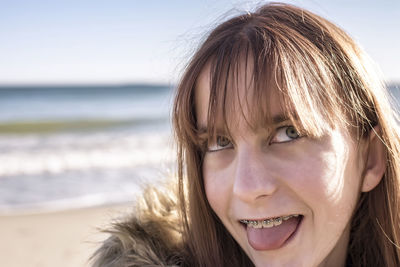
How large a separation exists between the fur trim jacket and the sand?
2.78 meters

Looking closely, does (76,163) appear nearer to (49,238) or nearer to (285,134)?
(49,238)

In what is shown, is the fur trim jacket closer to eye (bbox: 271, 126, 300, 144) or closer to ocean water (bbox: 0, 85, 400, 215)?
ocean water (bbox: 0, 85, 400, 215)

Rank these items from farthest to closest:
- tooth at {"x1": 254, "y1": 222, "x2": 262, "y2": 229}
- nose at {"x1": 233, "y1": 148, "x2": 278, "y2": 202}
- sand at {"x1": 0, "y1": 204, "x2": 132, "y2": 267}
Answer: sand at {"x1": 0, "y1": 204, "x2": 132, "y2": 267} < tooth at {"x1": 254, "y1": 222, "x2": 262, "y2": 229} < nose at {"x1": 233, "y1": 148, "x2": 278, "y2": 202}

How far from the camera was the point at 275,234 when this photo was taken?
157 cm

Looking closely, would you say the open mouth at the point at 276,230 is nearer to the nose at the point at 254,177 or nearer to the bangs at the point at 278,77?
the nose at the point at 254,177

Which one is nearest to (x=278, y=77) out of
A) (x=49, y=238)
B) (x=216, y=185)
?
(x=216, y=185)

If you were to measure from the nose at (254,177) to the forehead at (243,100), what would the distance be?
11cm

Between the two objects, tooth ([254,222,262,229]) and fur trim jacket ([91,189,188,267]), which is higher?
tooth ([254,222,262,229])

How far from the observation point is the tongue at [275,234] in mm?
1559

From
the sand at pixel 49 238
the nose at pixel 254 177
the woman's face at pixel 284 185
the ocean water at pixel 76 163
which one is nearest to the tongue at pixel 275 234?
the woman's face at pixel 284 185

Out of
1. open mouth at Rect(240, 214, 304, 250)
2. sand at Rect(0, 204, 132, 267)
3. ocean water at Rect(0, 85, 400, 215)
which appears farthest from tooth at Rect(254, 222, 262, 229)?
sand at Rect(0, 204, 132, 267)

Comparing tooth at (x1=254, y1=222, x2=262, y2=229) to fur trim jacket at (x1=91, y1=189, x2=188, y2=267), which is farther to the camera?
fur trim jacket at (x1=91, y1=189, x2=188, y2=267)

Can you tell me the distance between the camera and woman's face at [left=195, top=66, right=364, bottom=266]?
150 cm

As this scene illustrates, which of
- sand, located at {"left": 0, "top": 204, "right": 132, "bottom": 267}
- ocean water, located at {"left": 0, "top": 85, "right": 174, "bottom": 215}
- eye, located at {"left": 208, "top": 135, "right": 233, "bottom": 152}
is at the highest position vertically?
eye, located at {"left": 208, "top": 135, "right": 233, "bottom": 152}
